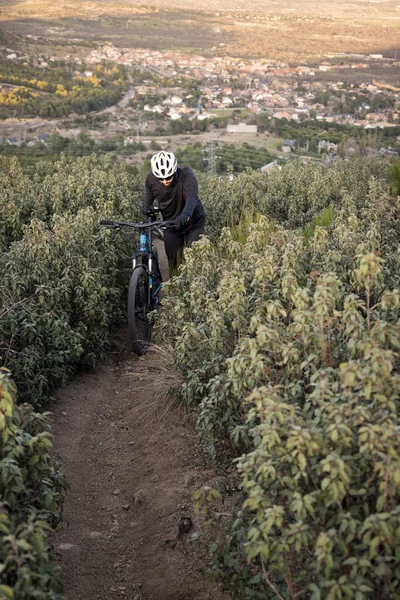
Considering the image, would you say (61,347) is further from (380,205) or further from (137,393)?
(380,205)

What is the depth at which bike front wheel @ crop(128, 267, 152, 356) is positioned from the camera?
745cm

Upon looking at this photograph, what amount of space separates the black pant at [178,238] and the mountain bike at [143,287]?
21 centimetres

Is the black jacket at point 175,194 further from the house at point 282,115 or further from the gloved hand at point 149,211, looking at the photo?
the house at point 282,115

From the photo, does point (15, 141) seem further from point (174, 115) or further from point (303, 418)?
point (303, 418)

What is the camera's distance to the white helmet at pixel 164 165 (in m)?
7.62

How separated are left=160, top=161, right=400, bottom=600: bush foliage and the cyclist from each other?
1.50 m

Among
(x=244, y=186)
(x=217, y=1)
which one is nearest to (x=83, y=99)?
(x=217, y=1)

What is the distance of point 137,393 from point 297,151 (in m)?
37.3

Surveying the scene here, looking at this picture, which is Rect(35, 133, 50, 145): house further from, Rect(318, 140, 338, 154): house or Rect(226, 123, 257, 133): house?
Rect(318, 140, 338, 154): house

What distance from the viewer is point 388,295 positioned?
4.02 metres

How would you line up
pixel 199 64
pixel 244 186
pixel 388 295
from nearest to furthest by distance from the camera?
1. pixel 388 295
2. pixel 244 186
3. pixel 199 64

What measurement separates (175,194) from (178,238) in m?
0.51

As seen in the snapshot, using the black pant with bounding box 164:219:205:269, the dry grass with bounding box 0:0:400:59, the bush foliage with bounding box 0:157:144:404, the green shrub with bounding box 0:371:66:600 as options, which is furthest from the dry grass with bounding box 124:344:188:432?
the dry grass with bounding box 0:0:400:59

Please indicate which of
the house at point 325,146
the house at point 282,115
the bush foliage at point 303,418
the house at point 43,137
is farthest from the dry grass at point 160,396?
the house at point 282,115
